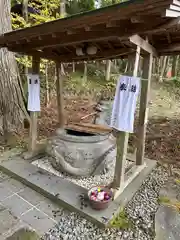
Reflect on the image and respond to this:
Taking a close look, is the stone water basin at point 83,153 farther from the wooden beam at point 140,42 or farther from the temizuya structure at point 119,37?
the wooden beam at point 140,42

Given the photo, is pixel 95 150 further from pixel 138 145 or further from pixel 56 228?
pixel 56 228

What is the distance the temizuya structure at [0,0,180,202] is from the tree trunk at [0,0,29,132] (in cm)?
108

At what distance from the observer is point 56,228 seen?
228cm

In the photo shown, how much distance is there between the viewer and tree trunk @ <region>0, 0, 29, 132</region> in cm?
449

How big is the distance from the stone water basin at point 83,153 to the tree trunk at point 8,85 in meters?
1.97

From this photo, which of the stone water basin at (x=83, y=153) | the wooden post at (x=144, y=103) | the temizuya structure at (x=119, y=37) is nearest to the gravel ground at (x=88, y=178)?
the stone water basin at (x=83, y=153)

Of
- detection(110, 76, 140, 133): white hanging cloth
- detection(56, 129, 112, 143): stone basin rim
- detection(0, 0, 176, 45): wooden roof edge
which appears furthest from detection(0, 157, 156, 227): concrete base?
detection(0, 0, 176, 45): wooden roof edge

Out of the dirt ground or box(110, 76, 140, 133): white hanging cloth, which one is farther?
the dirt ground

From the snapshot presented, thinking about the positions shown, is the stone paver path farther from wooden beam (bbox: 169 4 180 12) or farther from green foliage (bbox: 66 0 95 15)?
green foliage (bbox: 66 0 95 15)

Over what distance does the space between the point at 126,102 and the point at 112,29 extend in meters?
0.92

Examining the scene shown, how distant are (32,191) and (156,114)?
18.5 ft

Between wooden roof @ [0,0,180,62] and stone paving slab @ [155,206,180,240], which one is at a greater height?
wooden roof @ [0,0,180,62]

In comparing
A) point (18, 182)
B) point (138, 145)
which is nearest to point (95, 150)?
point (138, 145)

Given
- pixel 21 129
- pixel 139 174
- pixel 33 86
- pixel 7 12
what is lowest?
pixel 139 174
